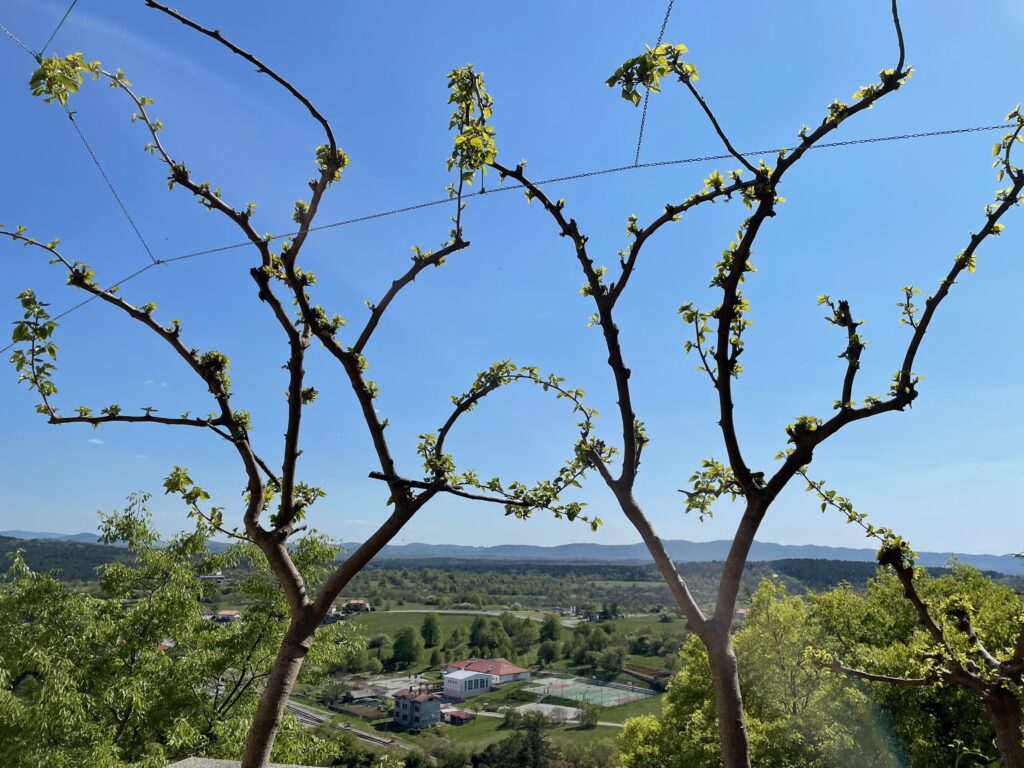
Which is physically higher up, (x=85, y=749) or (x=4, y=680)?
(x=4, y=680)

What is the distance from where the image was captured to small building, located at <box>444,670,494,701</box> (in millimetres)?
80688

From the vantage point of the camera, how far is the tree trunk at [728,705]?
2.52m

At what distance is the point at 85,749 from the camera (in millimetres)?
9094

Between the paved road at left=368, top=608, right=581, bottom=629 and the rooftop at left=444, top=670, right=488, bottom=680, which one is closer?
the rooftop at left=444, top=670, right=488, bottom=680

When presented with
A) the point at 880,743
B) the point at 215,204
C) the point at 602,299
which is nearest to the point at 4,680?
the point at 215,204

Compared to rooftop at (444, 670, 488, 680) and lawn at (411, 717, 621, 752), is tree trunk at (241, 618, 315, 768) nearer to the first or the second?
lawn at (411, 717, 621, 752)

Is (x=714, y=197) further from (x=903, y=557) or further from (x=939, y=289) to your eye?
(x=903, y=557)

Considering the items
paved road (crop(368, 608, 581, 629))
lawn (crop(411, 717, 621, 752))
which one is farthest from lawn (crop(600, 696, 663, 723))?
paved road (crop(368, 608, 581, 629))

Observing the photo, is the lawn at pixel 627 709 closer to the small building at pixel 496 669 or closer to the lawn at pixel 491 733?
the lawn at pixel 491 733

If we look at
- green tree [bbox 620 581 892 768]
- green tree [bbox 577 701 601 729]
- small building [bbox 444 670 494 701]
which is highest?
green tree [bbox 620 581 892 768]

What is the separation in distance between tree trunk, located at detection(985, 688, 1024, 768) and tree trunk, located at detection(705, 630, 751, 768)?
153 centimetres

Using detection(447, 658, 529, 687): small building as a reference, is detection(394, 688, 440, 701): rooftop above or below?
above

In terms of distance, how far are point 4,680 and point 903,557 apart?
10.9 meters

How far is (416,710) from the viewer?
219 feet
